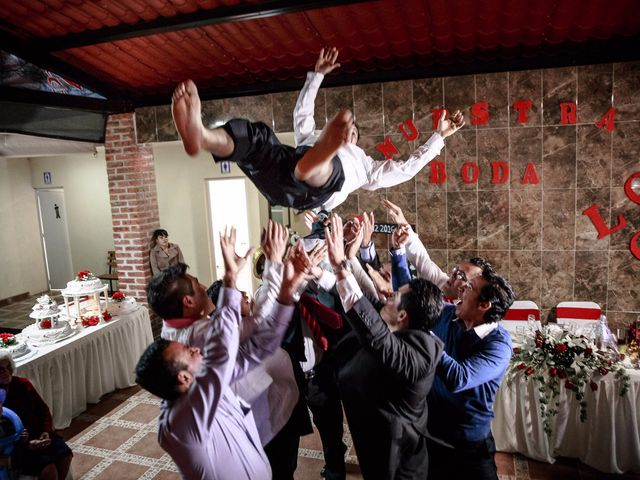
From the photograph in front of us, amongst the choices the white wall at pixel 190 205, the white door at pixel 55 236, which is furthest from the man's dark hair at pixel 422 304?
the white door at pixel 55 236

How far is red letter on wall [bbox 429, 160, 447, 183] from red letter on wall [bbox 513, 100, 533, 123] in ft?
2.81

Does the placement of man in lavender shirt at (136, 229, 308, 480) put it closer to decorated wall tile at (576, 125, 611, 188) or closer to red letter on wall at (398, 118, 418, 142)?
red letter on wall at (398, 118, 418, 142)

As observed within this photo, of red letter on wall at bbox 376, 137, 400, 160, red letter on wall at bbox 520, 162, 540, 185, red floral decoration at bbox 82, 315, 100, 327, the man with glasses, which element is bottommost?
red floral decoration at bbox 82, 315, 100, 327

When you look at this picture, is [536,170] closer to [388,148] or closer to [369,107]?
[388,148]

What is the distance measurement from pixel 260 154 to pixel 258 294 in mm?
727

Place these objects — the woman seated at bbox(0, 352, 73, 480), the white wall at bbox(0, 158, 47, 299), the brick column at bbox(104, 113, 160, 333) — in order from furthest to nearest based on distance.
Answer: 1. the white wall at bbox(0, 158, 47, 299)
2. the brick column at bbox(104, 113, 160, 333)
3. the woman seated at bbox(0, 352, 73, 480)

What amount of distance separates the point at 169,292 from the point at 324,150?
1.08 metres

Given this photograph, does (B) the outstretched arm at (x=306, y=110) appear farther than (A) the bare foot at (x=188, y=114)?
Yes

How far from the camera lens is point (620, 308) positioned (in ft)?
15.5

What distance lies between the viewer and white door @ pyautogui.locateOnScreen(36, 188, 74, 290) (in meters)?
9.77

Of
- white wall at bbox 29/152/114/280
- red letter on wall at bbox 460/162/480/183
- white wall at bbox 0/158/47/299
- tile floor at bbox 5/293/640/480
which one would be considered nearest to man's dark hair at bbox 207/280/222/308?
tile floor at bbox 5/293/640/480

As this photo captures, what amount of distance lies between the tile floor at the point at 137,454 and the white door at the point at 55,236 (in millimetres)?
6021

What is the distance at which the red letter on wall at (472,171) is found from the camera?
482cm

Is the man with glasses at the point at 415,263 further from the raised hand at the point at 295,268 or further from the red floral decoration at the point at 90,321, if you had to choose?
the red floral decoration at the point at 90,321
